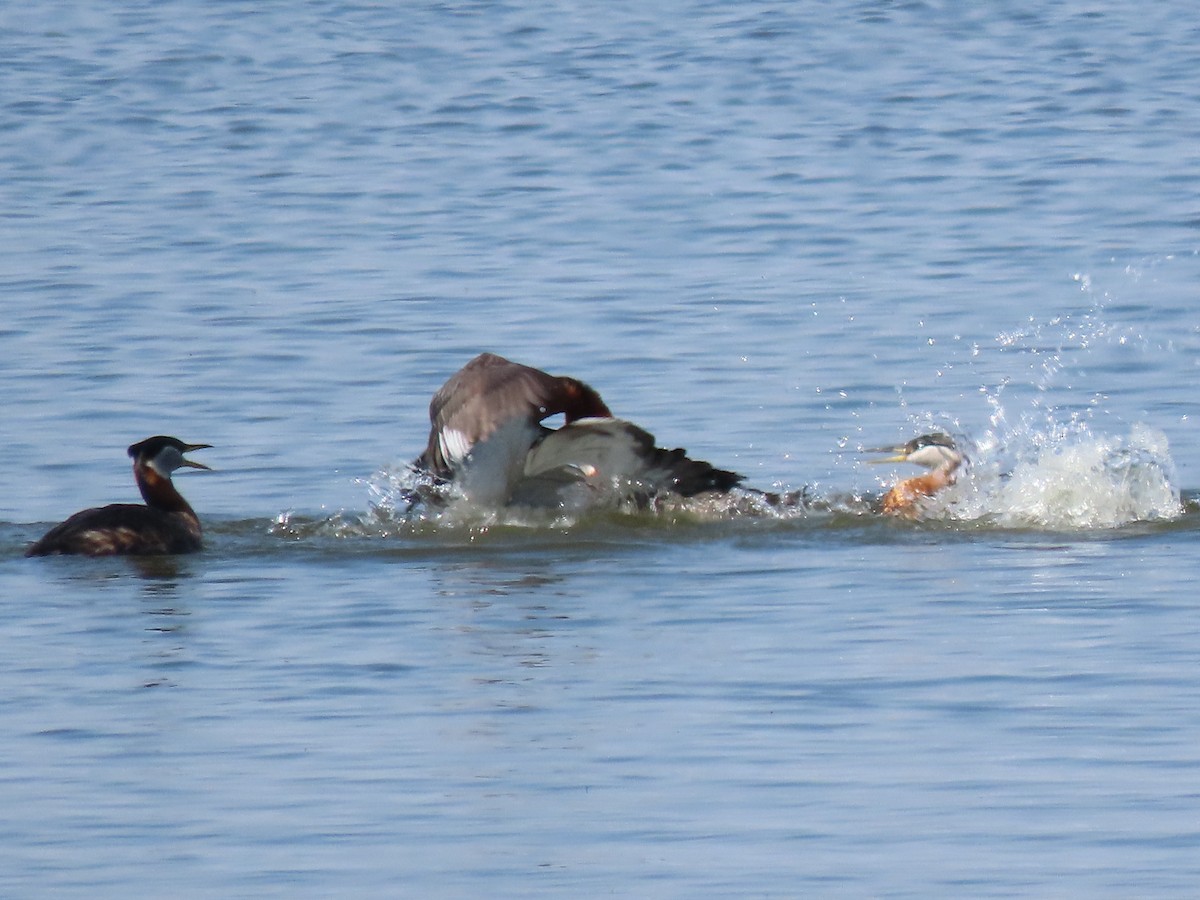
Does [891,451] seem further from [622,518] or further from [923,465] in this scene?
[622,518]

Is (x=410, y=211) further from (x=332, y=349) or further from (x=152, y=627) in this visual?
(x=152, y=627)

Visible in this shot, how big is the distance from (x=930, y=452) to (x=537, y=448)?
2.06m

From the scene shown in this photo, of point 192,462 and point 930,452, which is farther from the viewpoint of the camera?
point 930,452

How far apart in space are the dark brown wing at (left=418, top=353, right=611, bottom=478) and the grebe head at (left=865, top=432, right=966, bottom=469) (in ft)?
5.72

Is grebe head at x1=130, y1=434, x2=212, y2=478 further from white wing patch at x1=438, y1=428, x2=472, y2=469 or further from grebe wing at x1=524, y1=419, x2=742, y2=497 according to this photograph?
grebe wing at x1=524, y1=419, x2=742, y2=497

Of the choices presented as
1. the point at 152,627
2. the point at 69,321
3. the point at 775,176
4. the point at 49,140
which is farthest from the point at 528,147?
the point at 152,627

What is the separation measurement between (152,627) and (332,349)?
20.4 ft

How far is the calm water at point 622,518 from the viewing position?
7227mm

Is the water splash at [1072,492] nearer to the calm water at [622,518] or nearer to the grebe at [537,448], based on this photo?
the calm water at [622,518]

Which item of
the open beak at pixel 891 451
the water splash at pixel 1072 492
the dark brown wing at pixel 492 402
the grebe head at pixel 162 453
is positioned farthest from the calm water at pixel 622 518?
the dark brown wing at pixel 492 402

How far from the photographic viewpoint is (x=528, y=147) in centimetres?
2523

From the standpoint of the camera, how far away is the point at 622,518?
39.2 ft

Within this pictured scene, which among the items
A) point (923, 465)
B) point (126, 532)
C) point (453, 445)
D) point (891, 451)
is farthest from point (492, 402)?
point (891, 451)

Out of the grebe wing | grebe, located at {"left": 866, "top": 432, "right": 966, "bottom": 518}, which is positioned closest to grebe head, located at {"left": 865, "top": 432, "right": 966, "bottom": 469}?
grebe, located at {"left": 866, "top": 432, "right": 966, "bottom": 518}
